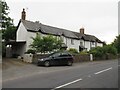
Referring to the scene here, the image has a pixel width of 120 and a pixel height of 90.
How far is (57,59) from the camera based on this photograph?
2934cm

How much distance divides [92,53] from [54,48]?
37.6 ft

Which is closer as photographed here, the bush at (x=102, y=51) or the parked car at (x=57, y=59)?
the parked car at (x=57, y=59)

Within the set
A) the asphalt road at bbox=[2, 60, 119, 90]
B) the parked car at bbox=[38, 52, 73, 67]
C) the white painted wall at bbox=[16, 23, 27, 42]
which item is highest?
the white painted wall at bbox=[16, 23, 27, 42]

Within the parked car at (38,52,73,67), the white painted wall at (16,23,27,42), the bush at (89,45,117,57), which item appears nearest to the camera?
the parked car at (38,52,73,67)

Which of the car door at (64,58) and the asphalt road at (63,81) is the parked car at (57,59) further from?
the asphalt road at (63,81)

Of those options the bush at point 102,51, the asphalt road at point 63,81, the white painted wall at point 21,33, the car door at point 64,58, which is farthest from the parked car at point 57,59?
the bush at point 102,51

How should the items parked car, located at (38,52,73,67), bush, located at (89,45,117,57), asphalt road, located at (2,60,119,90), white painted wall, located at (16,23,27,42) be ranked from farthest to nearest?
bush, located at (89,45,117,57), white painted wall, located at (16,23,27,42), parked car, located at (38,52,73,67), asphalt road, located at (2,60,119,90)

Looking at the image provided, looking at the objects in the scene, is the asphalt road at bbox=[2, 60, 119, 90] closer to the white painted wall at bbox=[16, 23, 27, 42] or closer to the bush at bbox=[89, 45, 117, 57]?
the white painted wall at bbox=[16, 23, 27, 42]

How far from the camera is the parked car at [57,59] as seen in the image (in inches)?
1117

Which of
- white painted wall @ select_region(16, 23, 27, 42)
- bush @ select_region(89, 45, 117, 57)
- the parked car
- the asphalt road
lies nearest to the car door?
the parked car

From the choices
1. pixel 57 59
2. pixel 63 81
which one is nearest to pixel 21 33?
pixel 57 59

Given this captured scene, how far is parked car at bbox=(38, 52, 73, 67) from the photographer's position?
28.4 meters

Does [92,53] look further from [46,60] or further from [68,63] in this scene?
[46,60]

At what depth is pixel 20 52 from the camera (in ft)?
143
